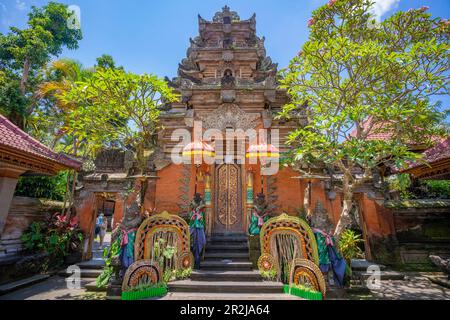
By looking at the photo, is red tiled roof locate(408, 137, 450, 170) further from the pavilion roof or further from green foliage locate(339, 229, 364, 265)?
green foliage locate(339, 229, 364, 265)

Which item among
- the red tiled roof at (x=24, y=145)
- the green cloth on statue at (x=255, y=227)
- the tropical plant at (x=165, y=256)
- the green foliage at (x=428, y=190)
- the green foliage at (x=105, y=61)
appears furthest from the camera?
the green foliage at (x=105, y=61)

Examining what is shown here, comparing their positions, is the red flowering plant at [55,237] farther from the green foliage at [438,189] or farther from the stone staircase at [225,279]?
the green foliage at [438,189]

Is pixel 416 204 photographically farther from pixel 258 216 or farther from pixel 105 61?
pixel 105 61

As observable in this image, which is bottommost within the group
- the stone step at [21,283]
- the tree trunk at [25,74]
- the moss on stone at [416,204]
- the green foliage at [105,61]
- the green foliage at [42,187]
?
the stone step at [21,283]

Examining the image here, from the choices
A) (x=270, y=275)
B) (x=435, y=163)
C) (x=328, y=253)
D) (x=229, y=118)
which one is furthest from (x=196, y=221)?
(x=435, y=163)

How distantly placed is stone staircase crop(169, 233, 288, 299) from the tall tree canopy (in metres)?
12.0

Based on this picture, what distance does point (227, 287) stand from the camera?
5.74 m

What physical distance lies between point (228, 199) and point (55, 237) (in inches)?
249

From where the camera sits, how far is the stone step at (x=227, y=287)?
568 centimetres

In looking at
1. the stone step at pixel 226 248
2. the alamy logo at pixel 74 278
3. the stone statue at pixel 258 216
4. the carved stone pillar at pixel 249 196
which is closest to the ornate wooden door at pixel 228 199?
the carved stone pillar at pixel 249 196

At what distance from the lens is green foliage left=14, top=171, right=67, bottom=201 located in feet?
29.1

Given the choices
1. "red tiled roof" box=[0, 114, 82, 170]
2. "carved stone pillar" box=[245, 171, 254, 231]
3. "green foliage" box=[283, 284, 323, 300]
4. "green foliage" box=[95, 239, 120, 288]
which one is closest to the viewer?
"green foliage" box=[283, 284, 323, 300]

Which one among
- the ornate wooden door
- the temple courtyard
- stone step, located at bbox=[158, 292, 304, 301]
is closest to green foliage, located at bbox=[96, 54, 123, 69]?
the temple courtyard
